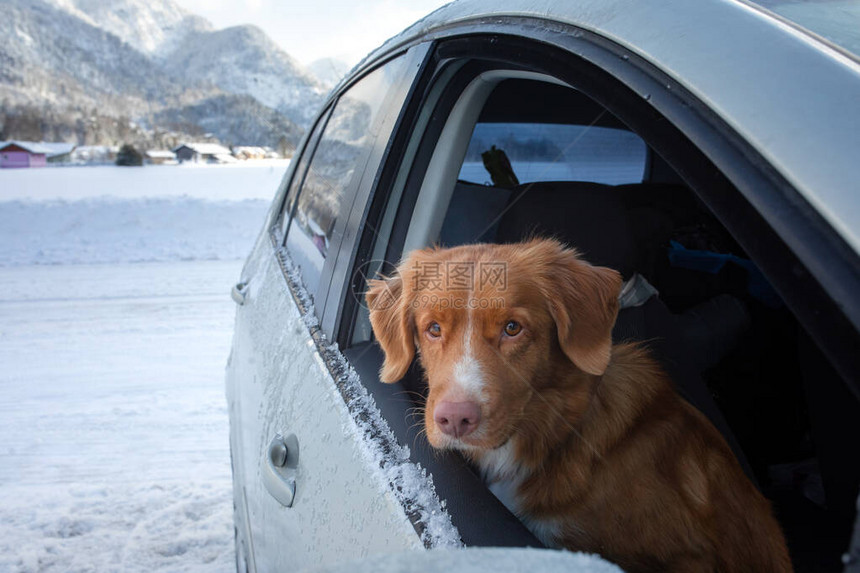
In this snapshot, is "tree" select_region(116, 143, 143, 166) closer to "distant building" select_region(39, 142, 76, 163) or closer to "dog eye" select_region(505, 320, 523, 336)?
"distant building" select_region(39, 142, 76, 163)

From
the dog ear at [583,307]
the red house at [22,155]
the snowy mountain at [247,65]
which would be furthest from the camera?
the snowy mountain at [247,65]

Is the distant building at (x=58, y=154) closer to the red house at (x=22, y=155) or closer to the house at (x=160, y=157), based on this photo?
the red house at (x=22, y=155)

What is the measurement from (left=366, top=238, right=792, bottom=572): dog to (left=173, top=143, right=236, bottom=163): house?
44043mm

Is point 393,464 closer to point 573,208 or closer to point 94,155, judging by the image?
point 573,208

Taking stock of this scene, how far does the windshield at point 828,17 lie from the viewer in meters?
0.78

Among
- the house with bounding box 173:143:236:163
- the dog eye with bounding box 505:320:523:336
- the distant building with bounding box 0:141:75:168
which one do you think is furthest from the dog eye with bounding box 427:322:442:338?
the house with bounding box 173:143:236:163

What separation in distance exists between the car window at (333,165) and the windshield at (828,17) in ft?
3.88

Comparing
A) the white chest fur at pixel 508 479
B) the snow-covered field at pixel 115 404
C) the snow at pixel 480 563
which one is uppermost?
the snow at pixel 480 563

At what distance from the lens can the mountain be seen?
52688 millimetres

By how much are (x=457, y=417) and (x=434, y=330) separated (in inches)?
14.1

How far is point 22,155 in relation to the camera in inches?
1391

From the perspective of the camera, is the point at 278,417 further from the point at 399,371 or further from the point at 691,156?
the point at 691,156

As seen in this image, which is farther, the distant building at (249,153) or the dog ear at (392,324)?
the distant building at (249,153)

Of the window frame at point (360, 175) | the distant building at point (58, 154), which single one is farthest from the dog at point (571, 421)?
the distant building at point (58, 154)
